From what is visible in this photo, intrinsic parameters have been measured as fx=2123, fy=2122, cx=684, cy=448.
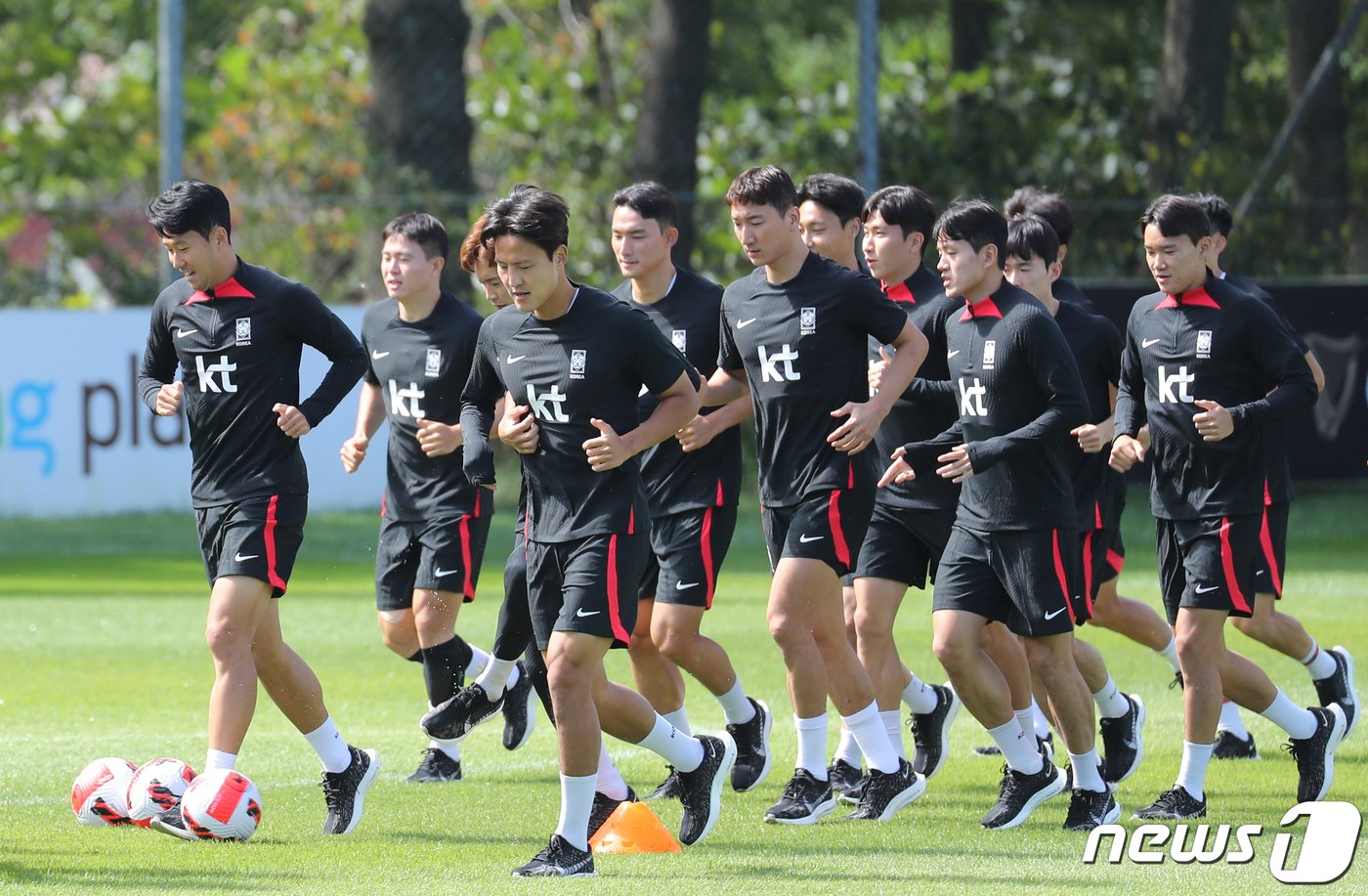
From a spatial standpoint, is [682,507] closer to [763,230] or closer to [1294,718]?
[763,230]

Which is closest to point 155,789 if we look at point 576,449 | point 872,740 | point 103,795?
point 103,795

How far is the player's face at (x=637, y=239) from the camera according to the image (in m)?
7.93

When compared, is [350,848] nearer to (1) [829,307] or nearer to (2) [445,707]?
(2) [445,707]

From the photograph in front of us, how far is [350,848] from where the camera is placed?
684cm

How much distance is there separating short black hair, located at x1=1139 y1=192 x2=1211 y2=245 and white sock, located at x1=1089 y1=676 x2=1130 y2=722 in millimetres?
1940

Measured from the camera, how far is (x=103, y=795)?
23.4ft

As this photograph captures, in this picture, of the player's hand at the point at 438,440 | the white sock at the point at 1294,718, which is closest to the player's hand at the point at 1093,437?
the white sock at the point at 1294,718

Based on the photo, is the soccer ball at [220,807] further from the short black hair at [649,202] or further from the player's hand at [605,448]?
the short black hair at [649,202]

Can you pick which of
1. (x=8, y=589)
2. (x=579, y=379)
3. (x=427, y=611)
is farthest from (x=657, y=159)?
(x=579, y=379)

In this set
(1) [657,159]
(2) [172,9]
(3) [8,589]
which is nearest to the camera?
(3) [8,589]

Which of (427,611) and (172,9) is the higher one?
(172,9)

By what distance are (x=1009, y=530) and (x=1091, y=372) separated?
125 cm

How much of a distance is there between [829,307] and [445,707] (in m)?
2.20

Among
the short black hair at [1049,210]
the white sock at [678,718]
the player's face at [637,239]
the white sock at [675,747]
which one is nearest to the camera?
the white sock at [675,747]
